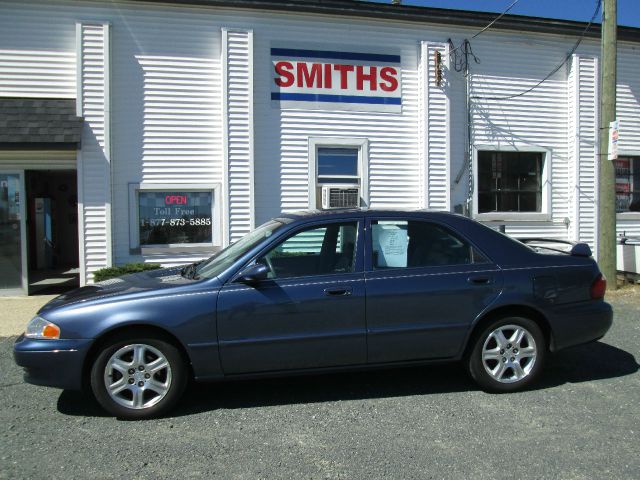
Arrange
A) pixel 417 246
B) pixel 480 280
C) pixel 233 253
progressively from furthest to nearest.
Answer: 1. pixel 233 253
2. pixel 417 246
3. pixel 480 280

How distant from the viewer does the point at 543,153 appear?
11203 millimetres

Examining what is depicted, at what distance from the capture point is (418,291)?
450 cm

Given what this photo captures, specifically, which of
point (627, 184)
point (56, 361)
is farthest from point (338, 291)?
point (627, 184)

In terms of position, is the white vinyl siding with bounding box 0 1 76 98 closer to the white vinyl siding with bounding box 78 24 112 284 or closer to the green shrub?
the white vinyl siding with bounding box 78 24 112 284

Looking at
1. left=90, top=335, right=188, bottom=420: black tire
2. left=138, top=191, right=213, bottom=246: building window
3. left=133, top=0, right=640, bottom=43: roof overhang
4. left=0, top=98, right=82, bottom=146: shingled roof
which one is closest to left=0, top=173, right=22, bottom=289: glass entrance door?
left=0, top=98, right=82, bottom=146: shingled roof

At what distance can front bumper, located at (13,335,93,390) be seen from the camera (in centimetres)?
403

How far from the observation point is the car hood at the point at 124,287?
426cm

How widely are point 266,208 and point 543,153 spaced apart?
5.80 metres

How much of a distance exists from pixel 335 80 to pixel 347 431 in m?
7.44

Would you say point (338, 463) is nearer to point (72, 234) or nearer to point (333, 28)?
point (333, 28)

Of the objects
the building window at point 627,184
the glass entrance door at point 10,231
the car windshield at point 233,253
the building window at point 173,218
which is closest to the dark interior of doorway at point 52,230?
the glass entrance door at point 10,231

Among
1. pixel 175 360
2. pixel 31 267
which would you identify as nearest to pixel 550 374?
pixel 175 360

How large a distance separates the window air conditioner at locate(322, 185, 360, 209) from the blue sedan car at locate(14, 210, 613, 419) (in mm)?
4904

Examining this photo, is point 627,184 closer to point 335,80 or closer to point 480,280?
point 335,80
